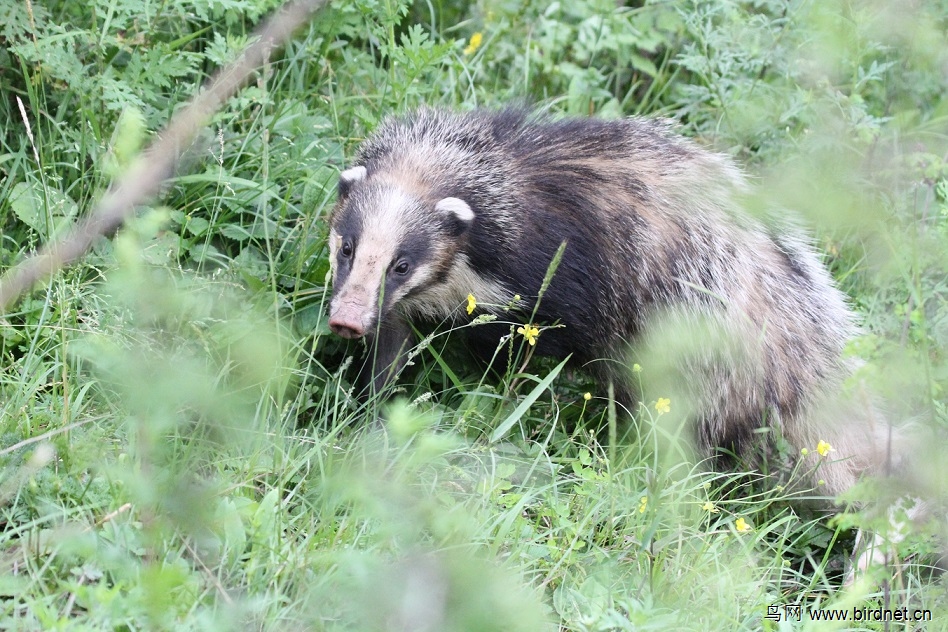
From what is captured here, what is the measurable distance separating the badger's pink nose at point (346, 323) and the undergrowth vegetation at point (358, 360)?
0.30m

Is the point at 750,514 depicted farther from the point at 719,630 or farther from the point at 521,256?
the point at 521,256

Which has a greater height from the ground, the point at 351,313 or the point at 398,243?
the point at 398,243

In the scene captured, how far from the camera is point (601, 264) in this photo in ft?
19.0

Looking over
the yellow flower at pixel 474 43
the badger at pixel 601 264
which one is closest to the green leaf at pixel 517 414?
the badger at pixel 601 264

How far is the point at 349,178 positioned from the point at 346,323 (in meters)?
1.12

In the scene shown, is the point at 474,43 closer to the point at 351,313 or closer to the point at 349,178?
the point at 349,178

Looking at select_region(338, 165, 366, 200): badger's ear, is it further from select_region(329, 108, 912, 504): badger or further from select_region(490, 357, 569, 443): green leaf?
select_region(490, 357, 569, 443): green leaf

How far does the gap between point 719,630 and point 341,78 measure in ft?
15.2

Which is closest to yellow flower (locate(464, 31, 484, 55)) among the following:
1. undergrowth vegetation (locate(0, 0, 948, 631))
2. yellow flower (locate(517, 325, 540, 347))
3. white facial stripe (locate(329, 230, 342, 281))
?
undergrowth vegetation (locate(0, 0, 948, 631))

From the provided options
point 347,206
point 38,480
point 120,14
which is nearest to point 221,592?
point 38,480

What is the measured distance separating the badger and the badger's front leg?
1 centimetres

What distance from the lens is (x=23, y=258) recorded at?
5613 millimetres

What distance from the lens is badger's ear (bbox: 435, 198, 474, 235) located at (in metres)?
5.65

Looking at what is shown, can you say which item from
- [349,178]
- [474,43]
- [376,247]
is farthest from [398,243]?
[474,43]
